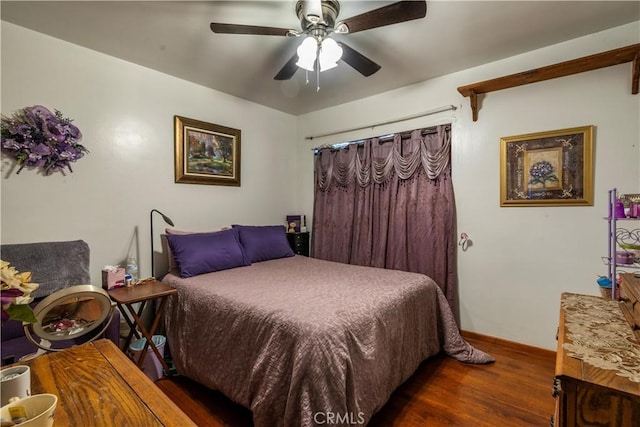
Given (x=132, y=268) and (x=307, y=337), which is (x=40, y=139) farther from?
(x=307, y=337)

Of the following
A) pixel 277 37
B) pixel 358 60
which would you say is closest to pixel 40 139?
pixel 277 37

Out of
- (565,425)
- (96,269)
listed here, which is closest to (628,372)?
(565,425)

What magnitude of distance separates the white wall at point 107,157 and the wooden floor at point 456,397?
1342 millimetres

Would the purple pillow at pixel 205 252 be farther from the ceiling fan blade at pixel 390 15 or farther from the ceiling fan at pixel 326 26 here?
the ceiling fan blade at pixel 390 15

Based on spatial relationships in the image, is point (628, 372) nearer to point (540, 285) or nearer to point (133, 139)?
point (540, 285)

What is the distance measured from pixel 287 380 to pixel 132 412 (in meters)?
0.82

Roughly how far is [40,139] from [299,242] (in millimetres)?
2574

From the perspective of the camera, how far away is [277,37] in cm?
221

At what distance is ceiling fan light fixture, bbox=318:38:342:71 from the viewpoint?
1.84m

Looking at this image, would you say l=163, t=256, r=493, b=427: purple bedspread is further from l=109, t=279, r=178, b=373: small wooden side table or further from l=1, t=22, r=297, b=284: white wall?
l=1, t=22, r=297, b=284: white wall

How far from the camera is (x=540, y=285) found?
7.89ft

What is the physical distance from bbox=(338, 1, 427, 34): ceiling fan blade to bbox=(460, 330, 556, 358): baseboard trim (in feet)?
8.64

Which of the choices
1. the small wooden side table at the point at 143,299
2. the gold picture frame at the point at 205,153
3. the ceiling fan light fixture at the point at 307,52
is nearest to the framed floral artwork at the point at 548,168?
the ceiling fan light fixture at the point at 307,52

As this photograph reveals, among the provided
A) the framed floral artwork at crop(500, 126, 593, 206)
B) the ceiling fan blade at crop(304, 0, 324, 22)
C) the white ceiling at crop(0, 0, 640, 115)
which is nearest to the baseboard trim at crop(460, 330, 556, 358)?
the framed floral artwork at crop(500, 126, 593, 206)
